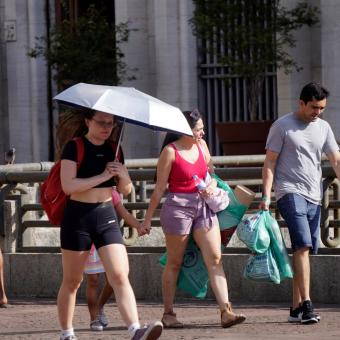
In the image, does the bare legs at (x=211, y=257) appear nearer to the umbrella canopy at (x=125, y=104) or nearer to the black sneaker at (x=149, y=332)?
the umbrella canopy at (x=125, y=104)

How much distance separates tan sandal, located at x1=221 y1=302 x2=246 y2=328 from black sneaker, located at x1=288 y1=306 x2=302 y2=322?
49 cm

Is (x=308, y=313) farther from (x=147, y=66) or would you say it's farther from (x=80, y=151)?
(x=147, y=66)

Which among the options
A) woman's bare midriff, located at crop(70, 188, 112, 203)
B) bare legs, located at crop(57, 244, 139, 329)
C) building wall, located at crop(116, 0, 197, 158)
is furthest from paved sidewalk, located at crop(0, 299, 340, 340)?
building wall, located at crop(116, 0, 197, 158)

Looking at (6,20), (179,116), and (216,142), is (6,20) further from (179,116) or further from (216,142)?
(179,116)

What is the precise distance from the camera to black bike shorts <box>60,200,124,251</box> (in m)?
10.6

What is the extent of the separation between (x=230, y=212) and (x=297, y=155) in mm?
673

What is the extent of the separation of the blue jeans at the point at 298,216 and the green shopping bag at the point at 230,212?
0.33m

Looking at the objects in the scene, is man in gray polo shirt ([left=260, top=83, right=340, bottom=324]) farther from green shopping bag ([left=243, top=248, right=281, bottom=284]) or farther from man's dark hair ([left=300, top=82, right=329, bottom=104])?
green shopping bag ([left=243, top=248, right=281, bottom=284])

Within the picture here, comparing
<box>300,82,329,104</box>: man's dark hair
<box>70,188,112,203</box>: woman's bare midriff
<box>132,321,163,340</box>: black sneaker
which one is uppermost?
<box>300,82,329,104</box>: man's dark hair

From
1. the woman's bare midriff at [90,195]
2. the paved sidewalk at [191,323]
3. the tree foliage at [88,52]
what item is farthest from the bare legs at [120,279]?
the tree foliage at [88,52]

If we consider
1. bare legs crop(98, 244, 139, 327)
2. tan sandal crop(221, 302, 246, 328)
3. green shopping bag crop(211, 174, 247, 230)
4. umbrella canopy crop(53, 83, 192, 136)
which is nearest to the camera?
bare legs crop(98, 244, 139, 327)

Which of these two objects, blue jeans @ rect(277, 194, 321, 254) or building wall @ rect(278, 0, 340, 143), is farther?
building wall @ rect(278, 0, 340, 143)

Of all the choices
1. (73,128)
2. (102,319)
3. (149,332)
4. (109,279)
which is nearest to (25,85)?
(102,319)

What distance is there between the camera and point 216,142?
98.1 feet
